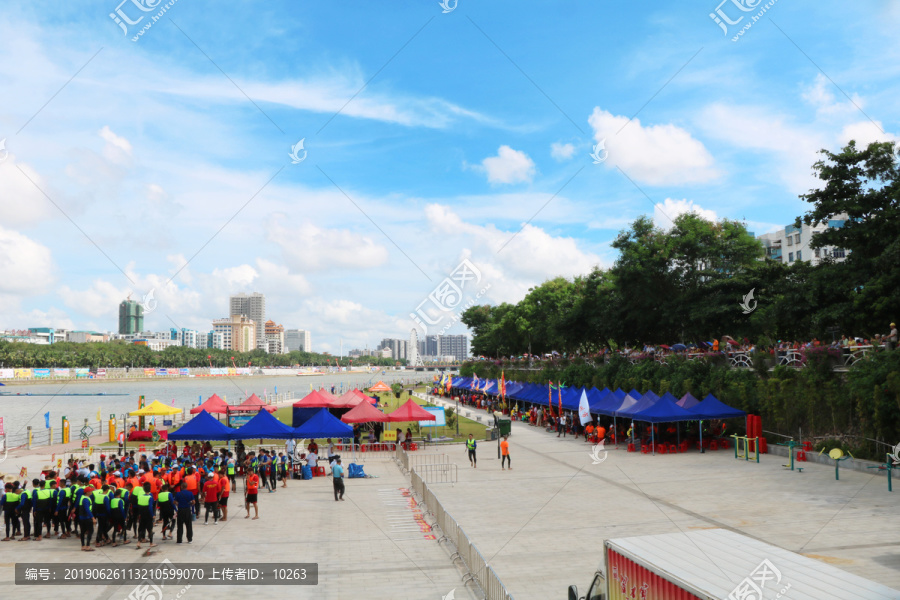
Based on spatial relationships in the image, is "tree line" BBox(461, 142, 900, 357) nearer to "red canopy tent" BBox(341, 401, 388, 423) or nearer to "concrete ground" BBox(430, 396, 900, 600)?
"concrete ground" BBox(430, 396, 900, 600)

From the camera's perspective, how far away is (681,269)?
47.1 metres

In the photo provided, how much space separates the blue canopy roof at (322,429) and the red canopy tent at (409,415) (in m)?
5.87

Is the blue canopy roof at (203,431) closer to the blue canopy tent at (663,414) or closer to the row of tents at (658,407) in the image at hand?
the row of tents at (658,407)

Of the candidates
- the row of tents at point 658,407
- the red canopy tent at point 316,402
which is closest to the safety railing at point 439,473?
the row of tents at point 658,407

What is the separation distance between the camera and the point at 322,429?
89.1 ft

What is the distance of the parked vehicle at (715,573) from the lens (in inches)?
241

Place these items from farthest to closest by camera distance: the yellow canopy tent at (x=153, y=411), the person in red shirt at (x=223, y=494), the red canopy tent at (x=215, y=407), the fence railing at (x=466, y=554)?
1. the red canopy tent at (x=215, y=407)
2. the yellow canopy tent at (x=153, y=411)
3. the person in red shirt at (x=223, y=494)
4. the fence railing at (x=466, y=554)

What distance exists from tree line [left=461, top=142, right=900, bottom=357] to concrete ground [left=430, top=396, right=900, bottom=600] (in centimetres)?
776

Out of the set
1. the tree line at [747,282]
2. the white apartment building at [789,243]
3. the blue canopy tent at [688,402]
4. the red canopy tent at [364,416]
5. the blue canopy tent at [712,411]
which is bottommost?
the red canopy tent at [364,416]

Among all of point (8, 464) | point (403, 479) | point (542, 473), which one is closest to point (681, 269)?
point (542, 473)

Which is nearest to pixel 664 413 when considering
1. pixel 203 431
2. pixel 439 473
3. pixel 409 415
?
pixel 439 473

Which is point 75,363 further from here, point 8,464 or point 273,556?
point 273,556

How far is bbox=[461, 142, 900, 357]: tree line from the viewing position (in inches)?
1133

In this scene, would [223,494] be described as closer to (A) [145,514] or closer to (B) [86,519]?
(A) [145,514]
